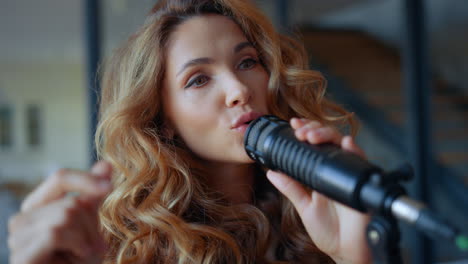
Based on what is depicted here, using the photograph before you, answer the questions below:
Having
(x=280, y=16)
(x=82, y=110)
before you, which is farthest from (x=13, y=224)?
(x=82, y=110)

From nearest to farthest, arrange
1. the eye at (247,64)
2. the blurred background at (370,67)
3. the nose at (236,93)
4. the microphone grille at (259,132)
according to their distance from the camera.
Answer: the microphone grille at (259,132) → the nose at (236,93) → the eye at (247,64) → the blurred background at (370,67)

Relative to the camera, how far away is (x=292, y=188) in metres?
0.87

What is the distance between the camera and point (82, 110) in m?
10.3

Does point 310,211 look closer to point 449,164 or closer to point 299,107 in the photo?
point 299,107

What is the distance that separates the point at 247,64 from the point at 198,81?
5.6 inches

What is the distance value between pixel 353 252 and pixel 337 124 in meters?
0.54

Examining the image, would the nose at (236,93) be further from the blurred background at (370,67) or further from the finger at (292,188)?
the blurred background at (370,67)

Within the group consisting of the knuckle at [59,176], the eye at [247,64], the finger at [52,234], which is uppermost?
the eye at [247,64]

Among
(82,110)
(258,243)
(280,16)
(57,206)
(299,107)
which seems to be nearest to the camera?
(57,206)

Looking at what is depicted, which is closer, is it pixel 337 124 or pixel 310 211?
pixel 310 211

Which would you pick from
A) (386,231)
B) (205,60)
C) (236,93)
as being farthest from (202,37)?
(386,231)

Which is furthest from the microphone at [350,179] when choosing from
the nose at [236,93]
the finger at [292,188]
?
the nose at [236,93]

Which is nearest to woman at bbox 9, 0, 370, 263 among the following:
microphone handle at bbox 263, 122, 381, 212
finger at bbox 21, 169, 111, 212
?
microphone handle at bbox 263, 122, 381, 212

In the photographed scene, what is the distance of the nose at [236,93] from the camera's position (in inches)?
36.9
